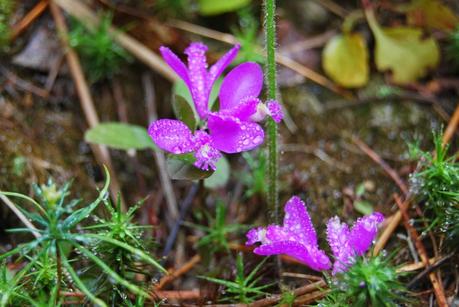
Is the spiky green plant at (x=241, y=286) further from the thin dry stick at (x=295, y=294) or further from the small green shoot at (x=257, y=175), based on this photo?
the small green shoot at (x=257, y=175)

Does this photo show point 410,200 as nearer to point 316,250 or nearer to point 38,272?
point 316,250

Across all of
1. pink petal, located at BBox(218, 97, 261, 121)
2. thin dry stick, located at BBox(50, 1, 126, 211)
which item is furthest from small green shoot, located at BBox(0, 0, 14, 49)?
pink petal, located at BBox(218, 97, 261, 121)

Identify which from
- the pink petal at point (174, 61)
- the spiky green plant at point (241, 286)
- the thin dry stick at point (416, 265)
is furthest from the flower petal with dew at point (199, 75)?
the thin dry stick at point (416, 265)

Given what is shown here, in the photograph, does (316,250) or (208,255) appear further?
(208,255)

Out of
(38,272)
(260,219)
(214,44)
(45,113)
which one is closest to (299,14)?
(214,44)

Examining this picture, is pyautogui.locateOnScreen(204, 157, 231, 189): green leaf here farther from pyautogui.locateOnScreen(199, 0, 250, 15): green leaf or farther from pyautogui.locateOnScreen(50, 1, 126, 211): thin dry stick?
pyautogui.locateOnScreen(199, 0, 250, 15): green leaf

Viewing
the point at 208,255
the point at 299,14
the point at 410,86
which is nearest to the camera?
the point at 208,255
